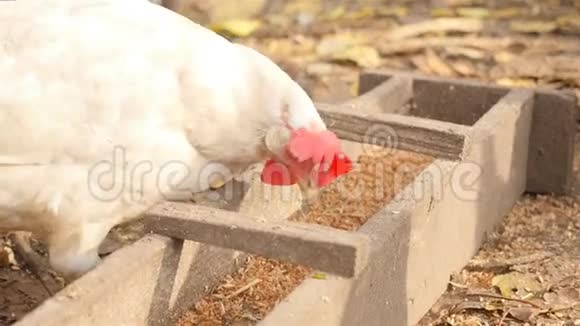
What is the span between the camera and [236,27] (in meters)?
4.46

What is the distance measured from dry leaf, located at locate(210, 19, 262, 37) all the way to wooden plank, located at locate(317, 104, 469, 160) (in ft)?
6.35

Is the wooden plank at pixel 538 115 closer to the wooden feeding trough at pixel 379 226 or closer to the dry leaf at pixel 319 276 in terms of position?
the wooden feeding trough at pixel 379 226

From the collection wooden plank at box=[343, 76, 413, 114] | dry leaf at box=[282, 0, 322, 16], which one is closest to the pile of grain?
wooden plank at box=[343, 76, 413, 114]

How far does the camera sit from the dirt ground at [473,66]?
2309mm

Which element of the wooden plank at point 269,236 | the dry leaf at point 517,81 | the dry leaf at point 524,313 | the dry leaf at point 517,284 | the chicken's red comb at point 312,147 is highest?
the dry leaf at point 517,81

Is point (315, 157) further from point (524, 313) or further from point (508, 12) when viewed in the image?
point (508, 12)

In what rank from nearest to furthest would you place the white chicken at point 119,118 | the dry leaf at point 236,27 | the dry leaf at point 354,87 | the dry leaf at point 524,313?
the white chicken at point 119,118
the dry leaf at point 524,313
the dry leaf at point 354,87
the dry leaf at point 236,27

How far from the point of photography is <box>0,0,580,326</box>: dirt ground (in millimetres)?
2309

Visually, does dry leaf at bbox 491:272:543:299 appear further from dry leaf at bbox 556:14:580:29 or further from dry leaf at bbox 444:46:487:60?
dry leaf at bbox 556:14:580:29

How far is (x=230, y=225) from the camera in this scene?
1.85 meters

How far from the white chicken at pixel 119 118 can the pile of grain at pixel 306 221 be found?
0.98 ft

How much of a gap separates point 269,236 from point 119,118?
410mm

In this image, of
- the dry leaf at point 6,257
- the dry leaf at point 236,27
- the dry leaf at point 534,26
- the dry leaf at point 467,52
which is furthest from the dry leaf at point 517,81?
the dry leaf at point 6,257

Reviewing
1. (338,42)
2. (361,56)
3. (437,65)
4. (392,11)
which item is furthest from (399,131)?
(392,11)
